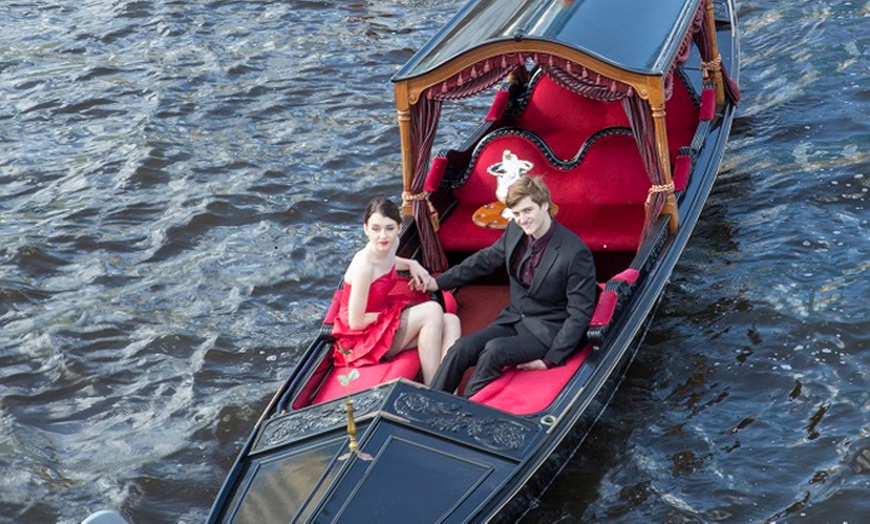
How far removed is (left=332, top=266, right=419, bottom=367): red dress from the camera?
22.8 ft

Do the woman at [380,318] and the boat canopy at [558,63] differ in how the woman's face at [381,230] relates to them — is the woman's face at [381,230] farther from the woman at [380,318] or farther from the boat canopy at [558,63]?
the boat canopy at [558,63]

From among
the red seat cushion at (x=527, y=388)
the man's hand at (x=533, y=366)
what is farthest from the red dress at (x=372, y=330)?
the man's hand at (x=533, y=366)

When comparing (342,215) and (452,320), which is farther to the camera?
(342,215)

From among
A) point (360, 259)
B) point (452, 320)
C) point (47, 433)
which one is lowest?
point (47, 433)

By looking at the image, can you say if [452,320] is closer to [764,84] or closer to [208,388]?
[208,388]

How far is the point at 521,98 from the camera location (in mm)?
9781

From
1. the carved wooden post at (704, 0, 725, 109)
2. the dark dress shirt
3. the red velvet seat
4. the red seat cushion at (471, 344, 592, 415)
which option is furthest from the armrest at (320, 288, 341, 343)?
the carved wooden post at (704, 0, 725, 109)

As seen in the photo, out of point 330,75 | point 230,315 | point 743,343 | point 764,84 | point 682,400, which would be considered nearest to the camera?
point 682,400

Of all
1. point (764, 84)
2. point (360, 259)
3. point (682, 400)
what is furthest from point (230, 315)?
point (764, 84)

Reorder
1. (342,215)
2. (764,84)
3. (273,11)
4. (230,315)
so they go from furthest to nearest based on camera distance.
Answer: (273,11), (764,84), (342,215), (230,315)

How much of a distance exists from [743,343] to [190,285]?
4.31m

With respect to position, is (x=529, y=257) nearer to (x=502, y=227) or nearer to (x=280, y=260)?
(x=502, y=227)

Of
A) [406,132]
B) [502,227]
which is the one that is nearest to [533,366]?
[502,227]

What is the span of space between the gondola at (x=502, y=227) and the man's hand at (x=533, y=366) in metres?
0.06
